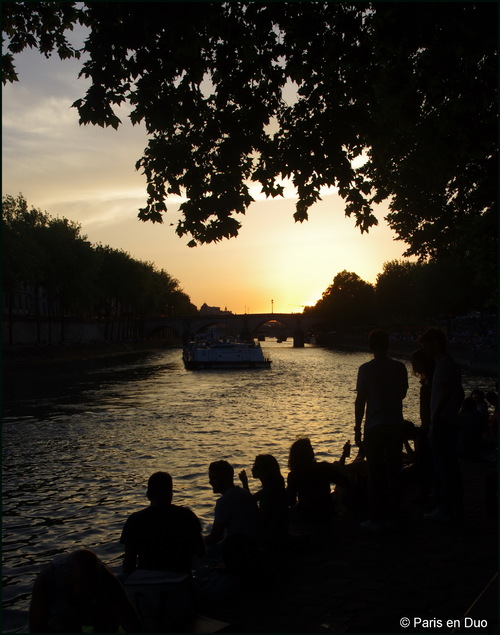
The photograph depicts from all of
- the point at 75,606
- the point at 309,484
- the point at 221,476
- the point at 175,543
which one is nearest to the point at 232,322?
the point at 309,484

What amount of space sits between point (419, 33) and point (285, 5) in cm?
179

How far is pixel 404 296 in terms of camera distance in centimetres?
10656

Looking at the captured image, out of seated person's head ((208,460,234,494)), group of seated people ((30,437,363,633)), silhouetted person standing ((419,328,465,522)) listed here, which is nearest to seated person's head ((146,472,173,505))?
group of seated people ((30,437,363,633))

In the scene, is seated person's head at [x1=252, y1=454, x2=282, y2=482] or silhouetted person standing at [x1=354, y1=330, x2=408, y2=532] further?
silhouetted person standing at [x1=354, y1=330, x2=408, y2=532]

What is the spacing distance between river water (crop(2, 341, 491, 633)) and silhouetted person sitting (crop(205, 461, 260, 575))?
2.37m

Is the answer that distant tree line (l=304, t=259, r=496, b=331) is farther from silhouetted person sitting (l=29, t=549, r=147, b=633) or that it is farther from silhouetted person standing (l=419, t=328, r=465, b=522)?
silhouetted person sitting (l=29, t=549, r=147, b=633)

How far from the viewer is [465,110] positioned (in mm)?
10398

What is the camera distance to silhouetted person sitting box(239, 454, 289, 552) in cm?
694

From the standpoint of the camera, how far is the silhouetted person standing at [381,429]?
7.61 m

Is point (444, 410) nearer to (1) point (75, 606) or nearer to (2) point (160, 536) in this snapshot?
(2) point (160, 536)

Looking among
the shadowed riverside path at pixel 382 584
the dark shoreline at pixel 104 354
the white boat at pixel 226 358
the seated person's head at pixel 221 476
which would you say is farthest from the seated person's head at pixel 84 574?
the white boat at pixel 226 358

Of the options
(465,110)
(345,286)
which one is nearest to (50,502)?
(465,110)

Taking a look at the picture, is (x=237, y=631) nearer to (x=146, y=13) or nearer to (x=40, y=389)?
(x=146, y=13)

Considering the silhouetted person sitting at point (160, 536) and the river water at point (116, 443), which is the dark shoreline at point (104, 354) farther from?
the silhouetted person sitting at point (160, 536)
